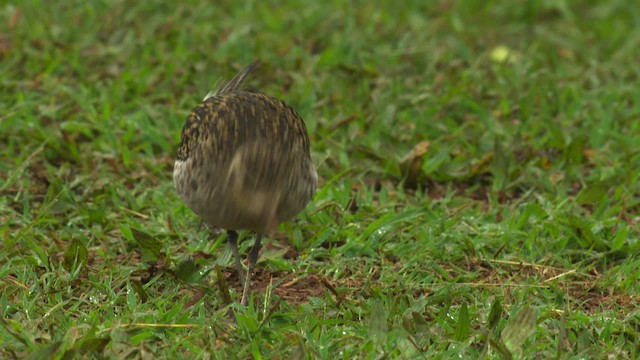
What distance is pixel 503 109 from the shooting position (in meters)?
7.48

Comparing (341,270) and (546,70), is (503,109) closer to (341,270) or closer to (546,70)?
(546,70)

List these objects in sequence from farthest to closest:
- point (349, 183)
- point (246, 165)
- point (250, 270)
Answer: point (349, 183) < point (250, 270) < point (246, 165)

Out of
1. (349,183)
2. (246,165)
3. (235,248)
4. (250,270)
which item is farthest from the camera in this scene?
(349,183)

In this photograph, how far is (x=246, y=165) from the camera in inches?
174

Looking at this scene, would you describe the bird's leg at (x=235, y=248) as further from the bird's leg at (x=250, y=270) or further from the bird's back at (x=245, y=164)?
the bird's back at (x=245, y=164)

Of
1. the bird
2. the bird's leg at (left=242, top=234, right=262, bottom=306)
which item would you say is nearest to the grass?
the bird's leg at (left=242, top=234, right=262, bottom=306)

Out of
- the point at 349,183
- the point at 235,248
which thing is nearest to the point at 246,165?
the point at 235,248

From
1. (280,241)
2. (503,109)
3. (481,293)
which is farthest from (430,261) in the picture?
(503,109)

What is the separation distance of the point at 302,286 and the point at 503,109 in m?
2.81

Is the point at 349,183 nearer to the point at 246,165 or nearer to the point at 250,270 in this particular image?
the point at 250,270

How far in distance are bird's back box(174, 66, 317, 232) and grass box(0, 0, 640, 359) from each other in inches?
18.8

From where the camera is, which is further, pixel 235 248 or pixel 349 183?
pixel 349 183

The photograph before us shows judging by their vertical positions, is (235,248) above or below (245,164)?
below

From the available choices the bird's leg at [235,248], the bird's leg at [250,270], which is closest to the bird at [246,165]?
the bird's leg at [250,270]
